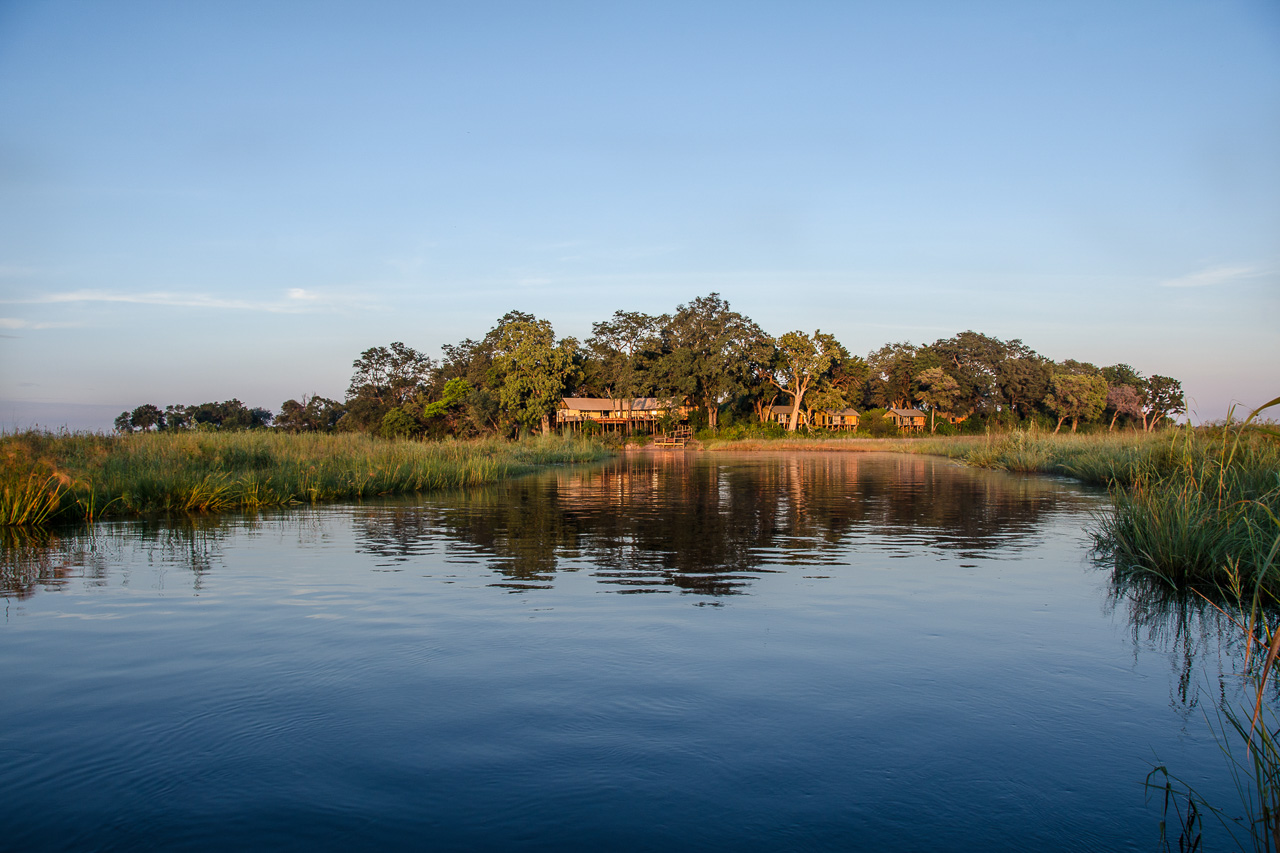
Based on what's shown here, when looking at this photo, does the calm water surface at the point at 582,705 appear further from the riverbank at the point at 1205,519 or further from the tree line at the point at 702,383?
the tree line at the point at 702,383

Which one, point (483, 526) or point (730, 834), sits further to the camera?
point (483, 526)

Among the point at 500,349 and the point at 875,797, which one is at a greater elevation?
the point at 500,349

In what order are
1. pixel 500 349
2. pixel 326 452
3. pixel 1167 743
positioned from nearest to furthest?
pixel 1167 743, pixel 326 452, pixel 500 349

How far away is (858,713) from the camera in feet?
A: 16.8

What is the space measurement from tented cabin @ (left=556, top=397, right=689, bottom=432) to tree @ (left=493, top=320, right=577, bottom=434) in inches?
170

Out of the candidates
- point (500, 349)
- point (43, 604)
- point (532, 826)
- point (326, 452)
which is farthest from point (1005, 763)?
point (500, 349)

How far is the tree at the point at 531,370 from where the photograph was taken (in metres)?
69.5

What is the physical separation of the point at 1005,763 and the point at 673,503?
52.9 feet

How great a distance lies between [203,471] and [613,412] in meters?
60.1

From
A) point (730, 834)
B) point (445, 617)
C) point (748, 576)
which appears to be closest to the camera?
point (730, 834)

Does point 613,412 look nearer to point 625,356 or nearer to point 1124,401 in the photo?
point 625,356

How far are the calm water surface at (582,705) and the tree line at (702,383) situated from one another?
51699 mm

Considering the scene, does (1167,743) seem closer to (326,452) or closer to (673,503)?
(673,503)

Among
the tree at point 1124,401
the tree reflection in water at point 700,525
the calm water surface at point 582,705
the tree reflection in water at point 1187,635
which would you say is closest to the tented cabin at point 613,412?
the tree reflection in water at point 700,525
